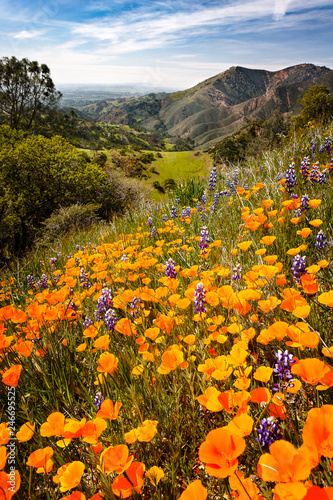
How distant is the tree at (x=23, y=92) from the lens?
1452 inches

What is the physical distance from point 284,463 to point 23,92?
4916cm

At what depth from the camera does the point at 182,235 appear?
378 centimetres

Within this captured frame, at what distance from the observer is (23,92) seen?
126 ft

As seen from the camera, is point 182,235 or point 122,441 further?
point 182,235

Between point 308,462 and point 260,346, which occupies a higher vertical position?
point 308,462

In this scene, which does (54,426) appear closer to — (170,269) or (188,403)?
(188,403)

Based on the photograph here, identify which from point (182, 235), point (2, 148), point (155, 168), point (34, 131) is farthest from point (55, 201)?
point (155, 168)

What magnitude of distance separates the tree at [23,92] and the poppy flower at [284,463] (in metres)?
47.5

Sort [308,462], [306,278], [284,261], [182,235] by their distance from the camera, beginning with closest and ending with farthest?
[308,462], [306,278], [284,261], [182,235]

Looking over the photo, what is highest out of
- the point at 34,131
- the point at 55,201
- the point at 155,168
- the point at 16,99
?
the point at 16,99

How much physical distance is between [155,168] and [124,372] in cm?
7691

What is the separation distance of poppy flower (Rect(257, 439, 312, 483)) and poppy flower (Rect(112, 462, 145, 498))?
0.44 metres

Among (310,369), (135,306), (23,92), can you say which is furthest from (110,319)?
(23,92)

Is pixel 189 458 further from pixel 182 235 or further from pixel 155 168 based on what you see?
pixel 155 168
